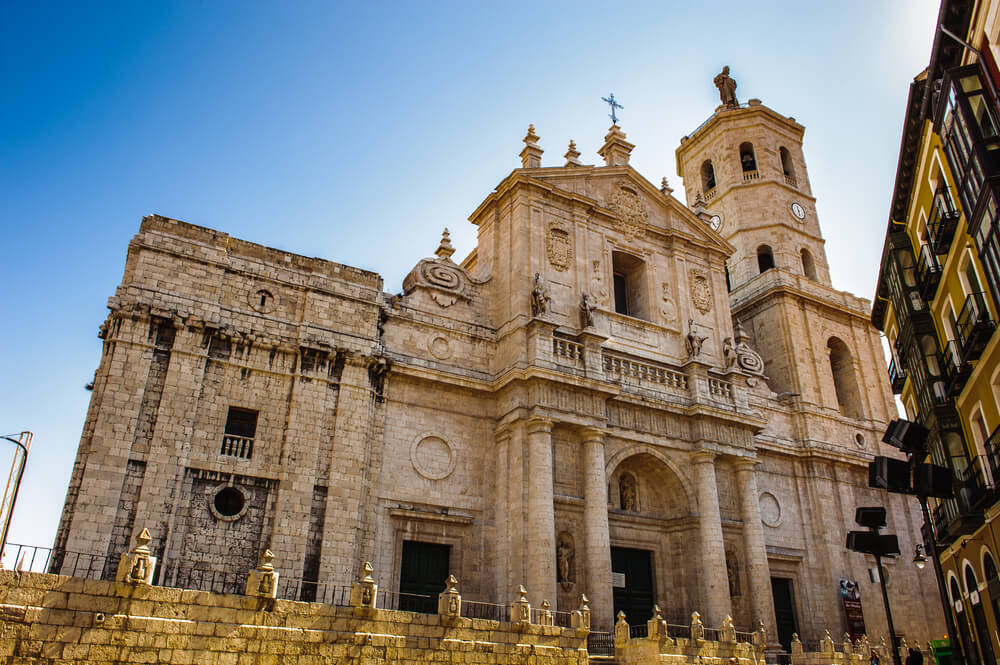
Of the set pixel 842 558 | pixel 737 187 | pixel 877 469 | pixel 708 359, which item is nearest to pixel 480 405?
pixel 708 359

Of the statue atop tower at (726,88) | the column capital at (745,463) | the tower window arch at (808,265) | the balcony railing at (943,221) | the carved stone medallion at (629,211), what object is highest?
the statue atop tower at (726,88)

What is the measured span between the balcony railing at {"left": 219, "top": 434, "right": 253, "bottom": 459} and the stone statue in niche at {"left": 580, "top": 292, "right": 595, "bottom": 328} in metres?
9.84

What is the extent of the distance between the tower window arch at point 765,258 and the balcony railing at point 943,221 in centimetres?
1484

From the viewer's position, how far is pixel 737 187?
33.1 meters

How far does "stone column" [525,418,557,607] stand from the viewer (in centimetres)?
1789

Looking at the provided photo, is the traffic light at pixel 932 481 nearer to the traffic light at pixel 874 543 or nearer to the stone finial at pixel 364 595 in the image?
the traffic light at pixel 874 543

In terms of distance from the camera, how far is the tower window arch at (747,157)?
111 ft

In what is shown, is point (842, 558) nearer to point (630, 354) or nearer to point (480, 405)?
point (630, 354)

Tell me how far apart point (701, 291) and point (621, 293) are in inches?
108

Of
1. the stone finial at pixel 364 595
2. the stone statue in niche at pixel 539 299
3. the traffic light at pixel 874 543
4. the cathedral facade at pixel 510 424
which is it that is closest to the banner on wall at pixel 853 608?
the cathedral facade at pixel 510 424

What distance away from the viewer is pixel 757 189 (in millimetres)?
32938

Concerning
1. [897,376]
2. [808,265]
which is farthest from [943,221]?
[808,265]

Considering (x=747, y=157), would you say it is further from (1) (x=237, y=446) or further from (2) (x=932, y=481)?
(1) (x=237, y=446)

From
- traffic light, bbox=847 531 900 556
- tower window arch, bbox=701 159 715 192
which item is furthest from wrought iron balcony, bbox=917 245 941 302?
tower window arch, bbox=701 159 715 192
